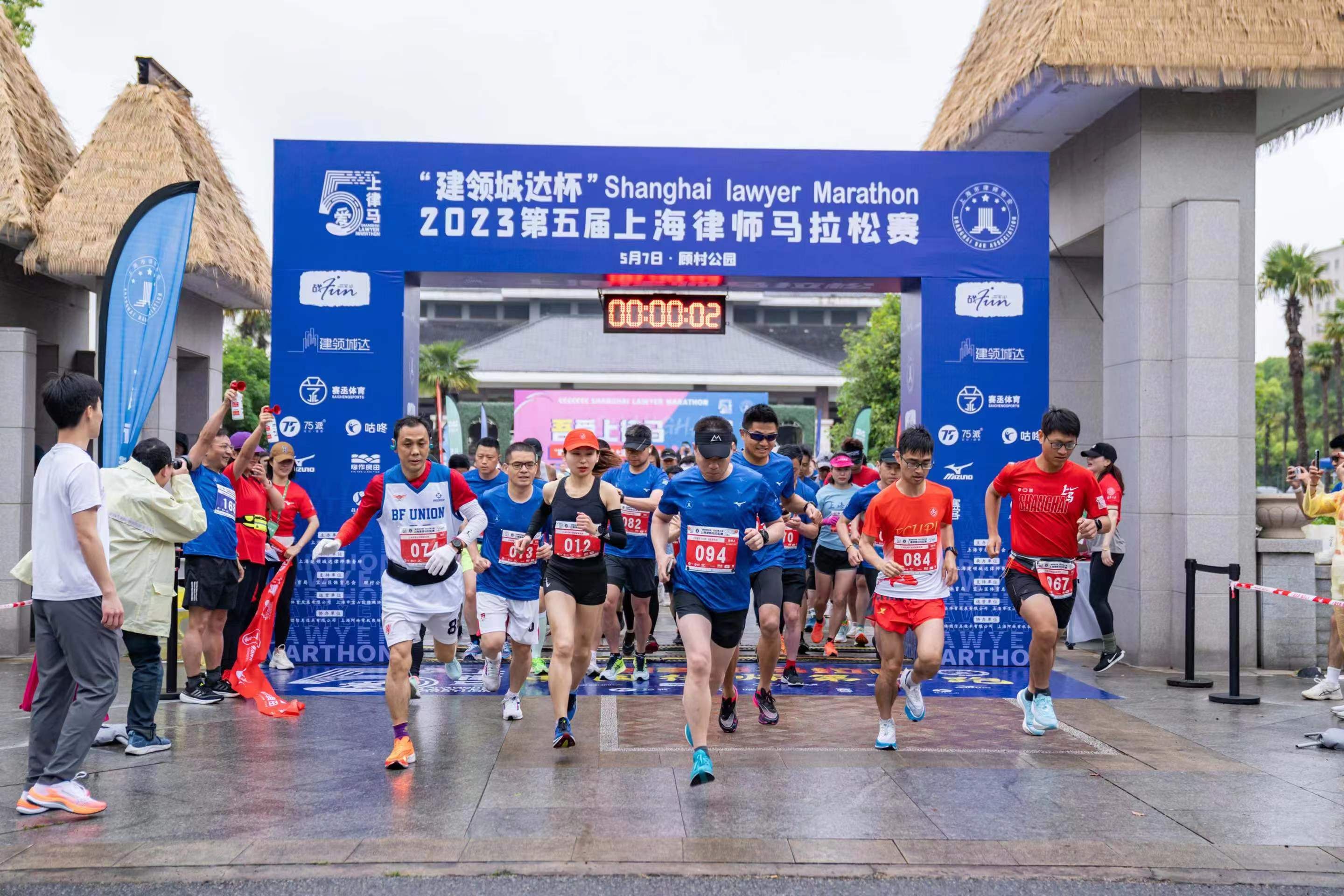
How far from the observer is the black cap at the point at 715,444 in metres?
6.56

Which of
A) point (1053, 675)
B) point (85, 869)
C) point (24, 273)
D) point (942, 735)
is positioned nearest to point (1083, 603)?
point (1053, 675)

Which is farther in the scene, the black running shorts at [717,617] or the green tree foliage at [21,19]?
the green tree foliage at [21,19]

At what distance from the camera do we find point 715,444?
659cm

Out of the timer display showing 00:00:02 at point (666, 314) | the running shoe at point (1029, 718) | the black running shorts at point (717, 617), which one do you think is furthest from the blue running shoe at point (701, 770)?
the timer display showing 00:00:02 at point (666, 314)

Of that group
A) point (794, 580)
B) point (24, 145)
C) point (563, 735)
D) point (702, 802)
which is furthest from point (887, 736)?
point (24, 145)

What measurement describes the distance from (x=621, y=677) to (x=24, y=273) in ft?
26.0

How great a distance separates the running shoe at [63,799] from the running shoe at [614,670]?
14.9ft

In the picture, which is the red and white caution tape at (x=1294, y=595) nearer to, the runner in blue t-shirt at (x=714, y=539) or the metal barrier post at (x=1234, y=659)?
the metal barrier post at (x=1234, y=659)

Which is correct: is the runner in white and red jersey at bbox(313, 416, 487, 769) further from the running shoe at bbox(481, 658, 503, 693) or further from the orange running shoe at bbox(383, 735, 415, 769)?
the running shoe at bbox(481, 658, 503, 693)

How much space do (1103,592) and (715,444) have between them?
5554 mm

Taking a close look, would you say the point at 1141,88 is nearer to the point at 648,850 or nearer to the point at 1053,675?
the point at 1053,675

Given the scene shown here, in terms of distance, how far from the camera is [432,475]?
276 inches

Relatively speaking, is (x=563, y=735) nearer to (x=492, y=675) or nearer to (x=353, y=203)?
(x=492, y=675)

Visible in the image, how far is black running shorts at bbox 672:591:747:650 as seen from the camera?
656 cm
